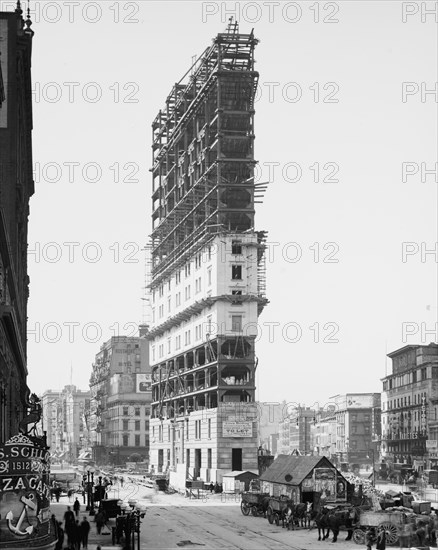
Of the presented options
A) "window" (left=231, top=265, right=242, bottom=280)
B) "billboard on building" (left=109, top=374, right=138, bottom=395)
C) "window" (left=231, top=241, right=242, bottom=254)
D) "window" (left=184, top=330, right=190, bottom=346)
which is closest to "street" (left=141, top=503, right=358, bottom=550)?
"window" (left=231, top=265, right=242, bottom=280)

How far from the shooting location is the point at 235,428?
108438 mm

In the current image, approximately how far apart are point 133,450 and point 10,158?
142m

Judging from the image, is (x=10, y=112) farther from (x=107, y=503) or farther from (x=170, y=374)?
(x=170, y=374)

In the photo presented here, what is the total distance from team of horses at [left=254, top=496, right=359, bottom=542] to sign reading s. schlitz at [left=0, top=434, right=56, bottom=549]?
80.1 ft

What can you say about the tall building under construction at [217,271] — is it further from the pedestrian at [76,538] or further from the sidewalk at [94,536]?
the pedestrian at [76,538]

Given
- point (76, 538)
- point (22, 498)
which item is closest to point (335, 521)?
point (76, 538)

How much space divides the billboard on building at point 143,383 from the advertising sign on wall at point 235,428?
8783cm

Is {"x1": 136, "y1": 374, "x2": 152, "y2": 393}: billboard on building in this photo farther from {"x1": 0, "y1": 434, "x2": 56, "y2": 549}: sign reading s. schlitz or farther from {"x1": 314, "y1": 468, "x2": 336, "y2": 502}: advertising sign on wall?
{"x1": 0, "y1": 434, "x2": 56, "y2": 549}: sign reading s. schlitz

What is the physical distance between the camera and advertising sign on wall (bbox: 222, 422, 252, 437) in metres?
108

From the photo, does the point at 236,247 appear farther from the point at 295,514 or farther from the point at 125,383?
the point at 125,383

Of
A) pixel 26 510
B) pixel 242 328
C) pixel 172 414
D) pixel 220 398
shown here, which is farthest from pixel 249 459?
pixel 26 510

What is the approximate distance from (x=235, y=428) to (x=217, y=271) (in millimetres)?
16972

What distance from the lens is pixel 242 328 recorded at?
11056 centimetres

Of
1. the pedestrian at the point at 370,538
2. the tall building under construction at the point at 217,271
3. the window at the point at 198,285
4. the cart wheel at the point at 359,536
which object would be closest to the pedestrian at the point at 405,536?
the pedestrian at the point at 370,538
